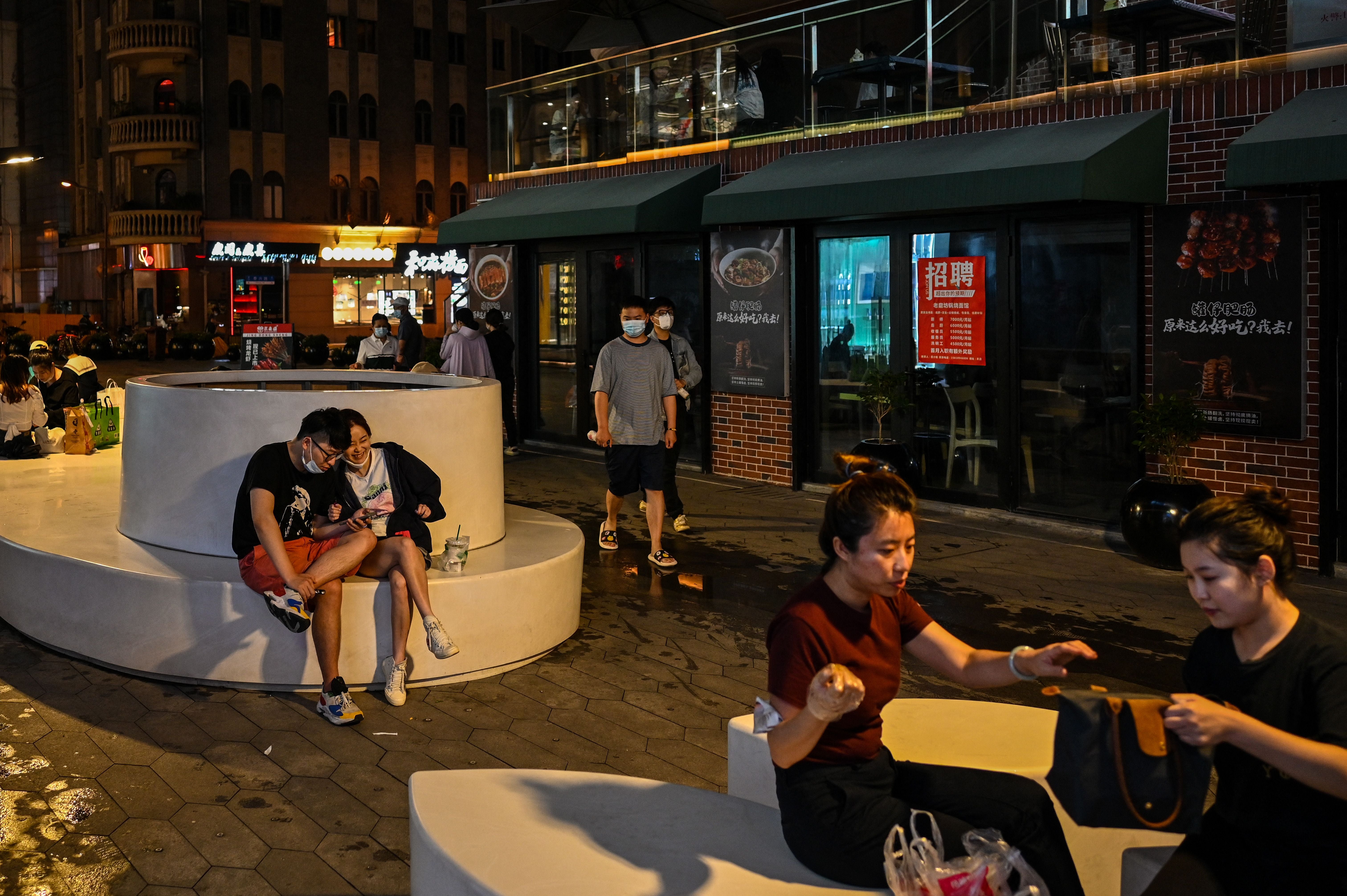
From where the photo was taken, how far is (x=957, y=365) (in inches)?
432

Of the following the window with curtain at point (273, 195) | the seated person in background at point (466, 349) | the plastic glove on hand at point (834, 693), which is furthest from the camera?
the window with curtain at point (273, 195)

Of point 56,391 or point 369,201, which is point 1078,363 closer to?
point 56,391

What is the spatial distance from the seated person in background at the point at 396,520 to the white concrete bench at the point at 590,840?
2258mm

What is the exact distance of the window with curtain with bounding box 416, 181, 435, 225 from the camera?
157 ft

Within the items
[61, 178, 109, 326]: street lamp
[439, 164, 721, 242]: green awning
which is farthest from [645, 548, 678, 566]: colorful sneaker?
[61, 178, 109, 326]: street lamp

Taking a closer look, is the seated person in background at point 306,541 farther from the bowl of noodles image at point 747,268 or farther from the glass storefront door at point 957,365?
the bowl of noodles image at point 747,268

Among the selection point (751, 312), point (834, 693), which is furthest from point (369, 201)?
point (834, 693)

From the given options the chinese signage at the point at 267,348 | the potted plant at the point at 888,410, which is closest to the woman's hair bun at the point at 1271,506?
the potted plant at the point at 888,410

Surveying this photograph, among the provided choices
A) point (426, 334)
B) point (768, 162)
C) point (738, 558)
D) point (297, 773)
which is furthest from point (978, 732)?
point (426, 334)

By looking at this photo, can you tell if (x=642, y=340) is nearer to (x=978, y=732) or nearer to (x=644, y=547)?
(x=644, y=547)

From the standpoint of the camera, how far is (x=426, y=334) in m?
44.5

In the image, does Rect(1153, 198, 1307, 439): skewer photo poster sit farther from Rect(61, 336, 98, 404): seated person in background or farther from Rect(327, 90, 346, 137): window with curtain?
Rect(327, 90, 346, 137): window with curtain

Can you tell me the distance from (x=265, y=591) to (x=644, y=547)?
4.25 metres

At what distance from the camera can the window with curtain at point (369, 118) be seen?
4634cm
